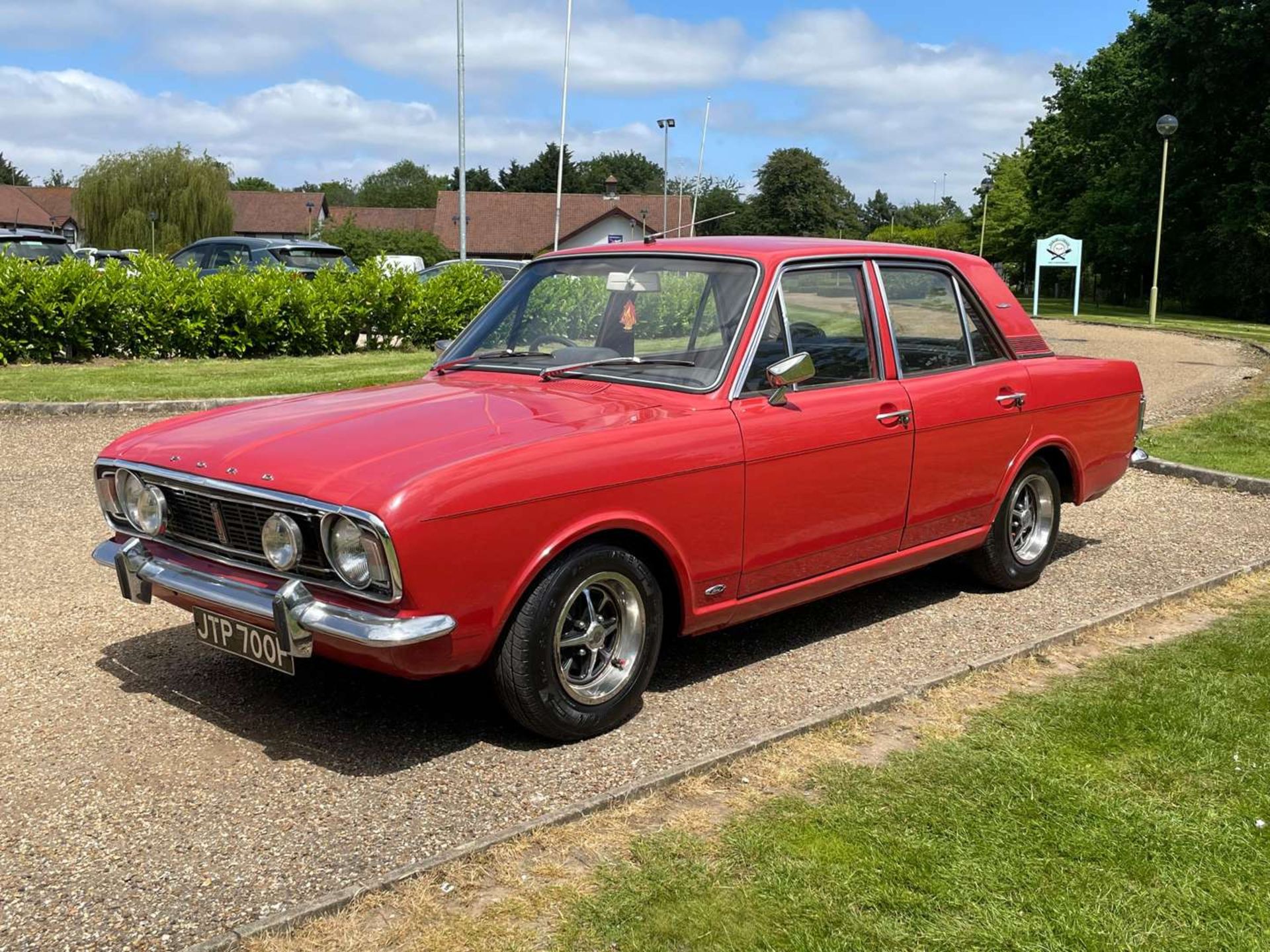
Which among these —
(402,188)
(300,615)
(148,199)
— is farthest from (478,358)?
(402,188)

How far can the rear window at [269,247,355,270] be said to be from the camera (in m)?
20.9

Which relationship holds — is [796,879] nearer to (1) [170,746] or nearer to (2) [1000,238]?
(1) [170,746]

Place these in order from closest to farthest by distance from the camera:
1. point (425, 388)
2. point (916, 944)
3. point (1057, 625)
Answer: point (916, 944) → point (425, 388) → point (1057, 625)

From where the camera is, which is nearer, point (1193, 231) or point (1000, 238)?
point (1193, 231)

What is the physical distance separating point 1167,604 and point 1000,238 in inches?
2893

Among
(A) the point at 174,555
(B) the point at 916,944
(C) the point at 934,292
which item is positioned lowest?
(B) the point at 916,944

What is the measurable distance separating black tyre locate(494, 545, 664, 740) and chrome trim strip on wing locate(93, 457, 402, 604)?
52cm

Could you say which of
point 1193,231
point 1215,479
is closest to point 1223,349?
point 1215,479

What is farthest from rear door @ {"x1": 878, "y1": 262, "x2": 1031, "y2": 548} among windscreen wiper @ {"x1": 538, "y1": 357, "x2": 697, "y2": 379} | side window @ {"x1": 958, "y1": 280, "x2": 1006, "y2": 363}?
windscreen wiper @ {"x1": 538, "y1": 357, "x2": 697, "y2": 379}

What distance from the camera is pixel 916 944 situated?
10.3 ft

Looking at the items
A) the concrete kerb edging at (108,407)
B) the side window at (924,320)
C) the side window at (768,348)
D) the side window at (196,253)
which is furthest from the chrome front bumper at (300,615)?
the side window at (196,253)

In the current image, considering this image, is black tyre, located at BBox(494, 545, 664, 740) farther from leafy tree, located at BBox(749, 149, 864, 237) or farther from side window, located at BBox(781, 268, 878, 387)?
leafy tree, located at BBox(749, 149, 864, 237)

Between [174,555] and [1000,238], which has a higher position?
[1000,238]

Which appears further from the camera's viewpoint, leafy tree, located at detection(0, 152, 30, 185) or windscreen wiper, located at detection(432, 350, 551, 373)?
leafy tree, located at detection(0, 152, 30, 185)
